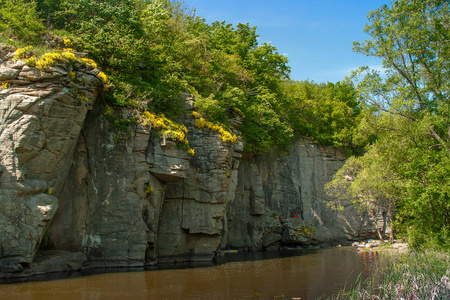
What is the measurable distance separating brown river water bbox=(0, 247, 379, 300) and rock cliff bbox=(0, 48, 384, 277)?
7.61ft

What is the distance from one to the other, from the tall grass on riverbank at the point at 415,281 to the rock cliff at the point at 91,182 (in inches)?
468

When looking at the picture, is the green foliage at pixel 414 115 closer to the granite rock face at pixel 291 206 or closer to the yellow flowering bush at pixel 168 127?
the yellow flowering bush at pixel 168 127

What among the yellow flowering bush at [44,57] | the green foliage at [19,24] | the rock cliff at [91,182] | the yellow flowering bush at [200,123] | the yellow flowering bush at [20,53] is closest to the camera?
the rock cliff at [91,182]

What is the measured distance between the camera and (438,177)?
1480cm

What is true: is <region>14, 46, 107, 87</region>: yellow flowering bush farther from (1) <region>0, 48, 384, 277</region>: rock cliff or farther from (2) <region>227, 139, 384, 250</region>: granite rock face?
(2) <region>227, 139, 384, 250</region>: granite rock face

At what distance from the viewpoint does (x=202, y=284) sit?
15156mm

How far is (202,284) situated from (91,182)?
8.66m

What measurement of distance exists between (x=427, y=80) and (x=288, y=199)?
71.0 ft

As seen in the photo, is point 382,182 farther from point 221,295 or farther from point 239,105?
point 239,105

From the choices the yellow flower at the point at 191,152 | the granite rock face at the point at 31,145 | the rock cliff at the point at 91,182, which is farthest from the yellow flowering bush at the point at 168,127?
the granite rock face at the point at 31,145

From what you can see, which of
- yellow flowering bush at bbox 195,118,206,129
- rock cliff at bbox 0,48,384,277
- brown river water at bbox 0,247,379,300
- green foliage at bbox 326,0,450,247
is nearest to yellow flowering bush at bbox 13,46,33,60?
rock cliff at bbox 0,48,384,277

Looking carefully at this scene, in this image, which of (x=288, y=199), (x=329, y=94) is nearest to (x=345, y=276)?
(x=288, y=199)

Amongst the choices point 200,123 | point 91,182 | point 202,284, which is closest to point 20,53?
point 91,182

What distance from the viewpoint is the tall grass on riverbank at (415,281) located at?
359 inches
